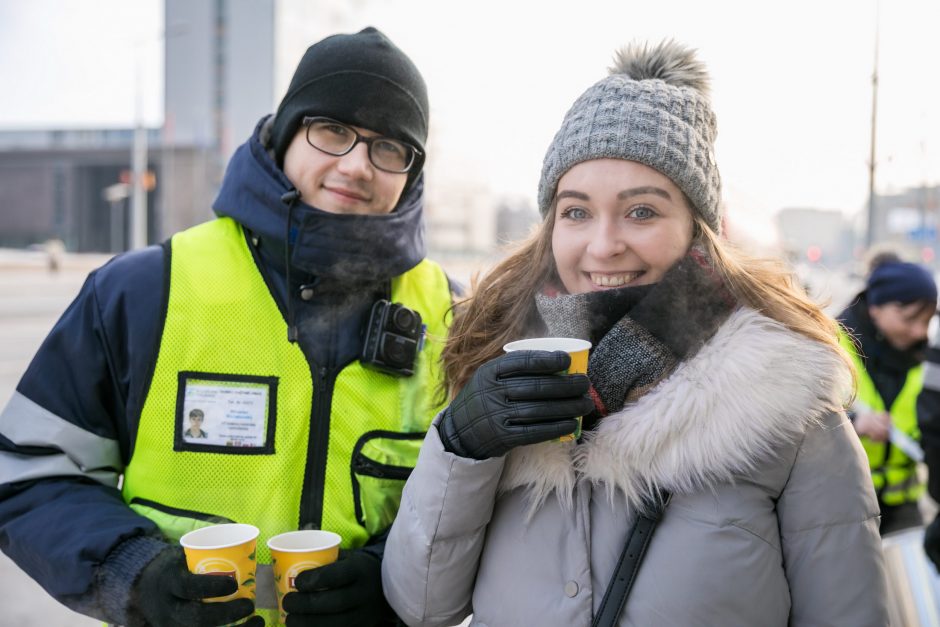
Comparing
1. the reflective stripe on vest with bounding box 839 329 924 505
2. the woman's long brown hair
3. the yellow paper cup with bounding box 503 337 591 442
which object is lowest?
the reflective stripe on vest with bounding box 839 329 924 505

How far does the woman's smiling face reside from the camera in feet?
5.23

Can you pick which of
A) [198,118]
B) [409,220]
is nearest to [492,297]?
[409,220]

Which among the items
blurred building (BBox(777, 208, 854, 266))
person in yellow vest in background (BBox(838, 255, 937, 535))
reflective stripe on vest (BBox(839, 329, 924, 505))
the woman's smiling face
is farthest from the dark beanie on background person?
the woman's smiling face

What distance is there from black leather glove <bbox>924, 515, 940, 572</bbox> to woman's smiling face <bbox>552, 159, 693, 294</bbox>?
2234 millimetres

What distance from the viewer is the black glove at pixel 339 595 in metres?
1.63

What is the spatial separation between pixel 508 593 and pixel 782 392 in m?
0.73

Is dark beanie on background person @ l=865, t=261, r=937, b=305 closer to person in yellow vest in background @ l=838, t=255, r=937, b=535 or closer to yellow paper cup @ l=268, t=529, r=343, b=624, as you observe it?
person in yellow vest in background @ l=838, t=255, r=937, b=535

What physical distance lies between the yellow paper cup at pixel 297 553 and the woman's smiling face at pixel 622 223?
854 millimetres

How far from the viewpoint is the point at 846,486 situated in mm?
1526

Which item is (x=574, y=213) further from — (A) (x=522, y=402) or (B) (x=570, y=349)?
(A) (x=522, y=402)

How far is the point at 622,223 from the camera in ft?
5.24

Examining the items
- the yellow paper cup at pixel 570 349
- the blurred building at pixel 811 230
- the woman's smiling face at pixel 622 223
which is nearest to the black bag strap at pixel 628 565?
the yellow paper cup at pixel 570 349

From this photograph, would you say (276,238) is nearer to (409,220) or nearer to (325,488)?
(409,220)

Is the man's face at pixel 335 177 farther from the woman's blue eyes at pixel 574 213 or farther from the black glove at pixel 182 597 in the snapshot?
the black glove at pixel 182 597
